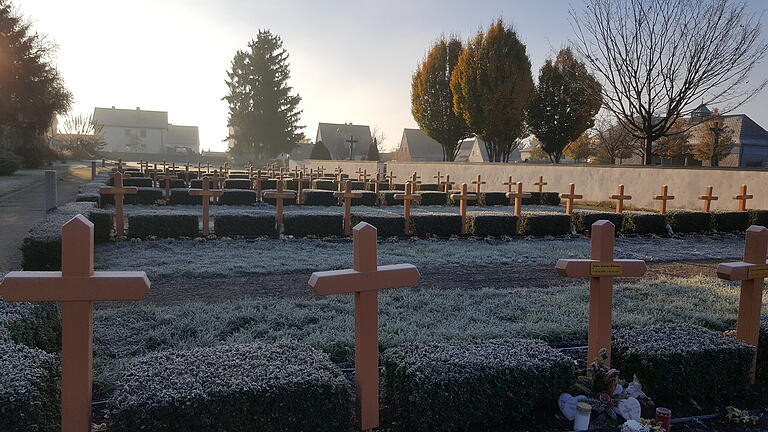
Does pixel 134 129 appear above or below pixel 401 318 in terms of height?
above

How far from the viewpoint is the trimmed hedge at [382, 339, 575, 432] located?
2920mm

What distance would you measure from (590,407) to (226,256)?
7.06m

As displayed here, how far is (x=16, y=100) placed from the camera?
30859mm

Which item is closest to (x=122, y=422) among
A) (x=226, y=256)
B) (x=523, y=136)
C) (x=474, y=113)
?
(x=226, y=256)

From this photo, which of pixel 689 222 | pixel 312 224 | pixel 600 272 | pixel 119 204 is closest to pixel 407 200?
pixel 312 224

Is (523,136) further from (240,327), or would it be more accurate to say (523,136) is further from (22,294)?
(22,294)

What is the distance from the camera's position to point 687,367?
11.4 ft

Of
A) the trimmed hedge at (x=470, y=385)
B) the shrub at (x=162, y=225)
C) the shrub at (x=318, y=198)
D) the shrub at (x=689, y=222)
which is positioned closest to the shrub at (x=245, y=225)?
the shrub at (x=162, y=225)

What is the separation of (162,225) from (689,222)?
38.7 ft

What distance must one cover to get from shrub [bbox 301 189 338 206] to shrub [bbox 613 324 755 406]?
577 inches

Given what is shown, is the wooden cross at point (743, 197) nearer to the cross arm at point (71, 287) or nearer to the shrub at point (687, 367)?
the shrub at point (687, 367)

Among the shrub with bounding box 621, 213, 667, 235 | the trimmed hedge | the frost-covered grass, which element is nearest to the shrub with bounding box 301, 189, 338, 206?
the shrub with bounding box 621, 213, 667, 235

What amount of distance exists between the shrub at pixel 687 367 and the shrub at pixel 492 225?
28.0 ft

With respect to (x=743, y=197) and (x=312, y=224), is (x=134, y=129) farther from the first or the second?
(x=743, y=197)
